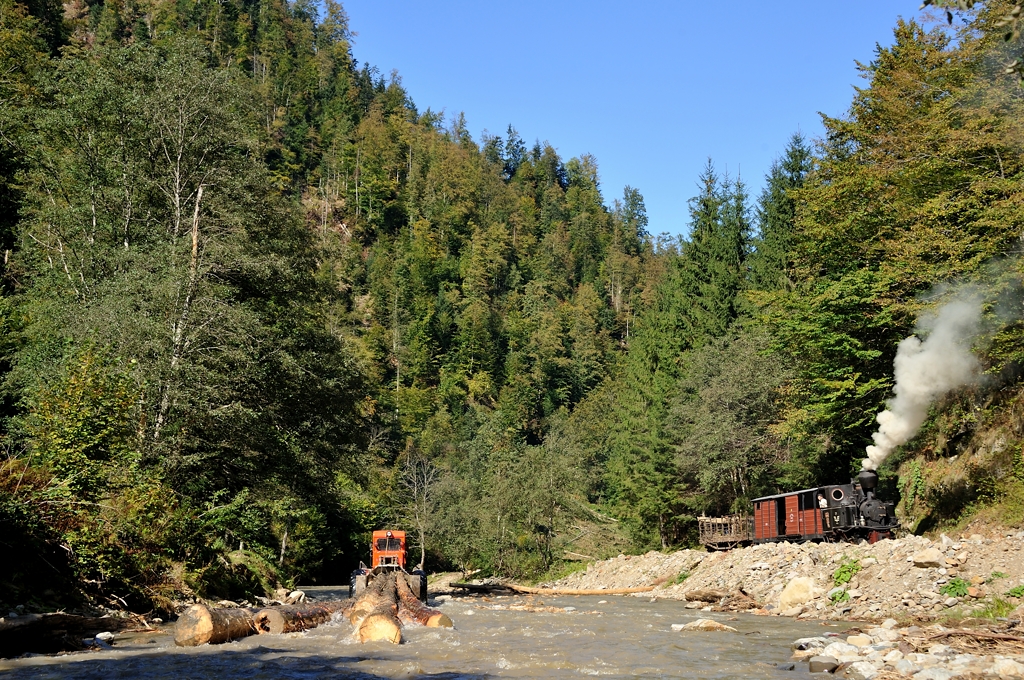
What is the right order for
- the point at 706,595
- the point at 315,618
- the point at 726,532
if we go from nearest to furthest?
the point at 315,618, the point at 706,595, the point at 726,532

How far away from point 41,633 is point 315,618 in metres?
6.10

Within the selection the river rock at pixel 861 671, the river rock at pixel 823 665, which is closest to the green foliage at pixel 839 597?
the river rock at pixel 823 665

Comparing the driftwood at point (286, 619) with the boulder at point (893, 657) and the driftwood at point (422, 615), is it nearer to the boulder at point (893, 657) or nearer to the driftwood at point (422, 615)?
the driftwood at point (422, 615)

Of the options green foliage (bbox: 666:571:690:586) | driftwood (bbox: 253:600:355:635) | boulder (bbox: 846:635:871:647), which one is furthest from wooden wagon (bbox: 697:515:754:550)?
driftwood (bbox: 253:600:355:635)

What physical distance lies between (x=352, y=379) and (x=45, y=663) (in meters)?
16.5

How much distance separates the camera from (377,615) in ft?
46.3

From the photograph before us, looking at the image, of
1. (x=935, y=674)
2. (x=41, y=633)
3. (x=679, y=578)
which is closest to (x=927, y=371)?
(x=679, y=578)

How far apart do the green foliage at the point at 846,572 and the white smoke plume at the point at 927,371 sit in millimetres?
6460

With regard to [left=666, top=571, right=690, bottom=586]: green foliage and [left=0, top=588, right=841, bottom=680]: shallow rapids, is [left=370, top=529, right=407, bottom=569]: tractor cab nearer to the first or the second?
[left=0, top=588, right=841, bottom=680]: shallow rapids

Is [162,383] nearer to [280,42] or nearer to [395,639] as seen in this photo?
[395,639]

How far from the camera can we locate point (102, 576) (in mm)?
13977

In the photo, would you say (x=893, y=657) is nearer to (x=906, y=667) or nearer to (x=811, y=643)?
(x=906, y=667)

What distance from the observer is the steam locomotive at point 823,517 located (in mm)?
23047

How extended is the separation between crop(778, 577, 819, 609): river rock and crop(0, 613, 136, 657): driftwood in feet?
51.4
